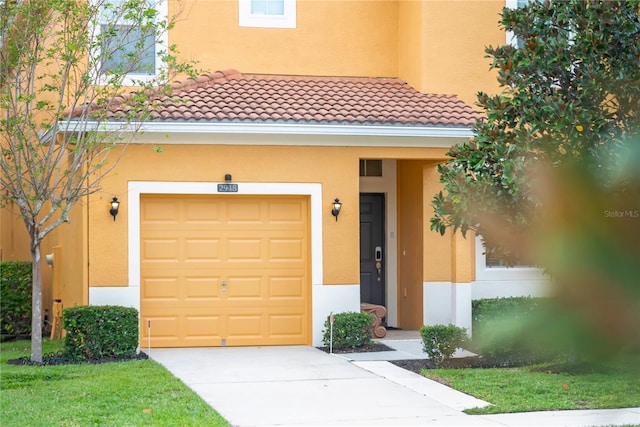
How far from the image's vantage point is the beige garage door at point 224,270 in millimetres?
14336

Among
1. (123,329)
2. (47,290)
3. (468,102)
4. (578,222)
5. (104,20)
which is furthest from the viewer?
(47,290)

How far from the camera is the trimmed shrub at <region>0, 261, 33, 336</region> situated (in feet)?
54.6

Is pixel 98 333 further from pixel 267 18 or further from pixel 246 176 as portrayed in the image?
pixel 267 18

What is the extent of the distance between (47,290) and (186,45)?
19.4 ft

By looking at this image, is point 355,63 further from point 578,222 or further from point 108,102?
point 578,222

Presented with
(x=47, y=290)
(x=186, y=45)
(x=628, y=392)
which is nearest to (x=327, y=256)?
(x=186, y=45)

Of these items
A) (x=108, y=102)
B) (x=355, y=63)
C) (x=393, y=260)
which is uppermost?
(x=355, y=63)

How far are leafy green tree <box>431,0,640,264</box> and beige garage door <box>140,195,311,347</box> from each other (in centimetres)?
650

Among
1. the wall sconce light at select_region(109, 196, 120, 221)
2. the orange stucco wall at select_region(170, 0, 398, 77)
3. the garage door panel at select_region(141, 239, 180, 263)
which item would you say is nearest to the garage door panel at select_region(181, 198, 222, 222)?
the garage door panel at select_region(141, 239, 180, 263)

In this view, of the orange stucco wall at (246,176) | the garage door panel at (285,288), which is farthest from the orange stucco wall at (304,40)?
the garage door panel at (285,288)

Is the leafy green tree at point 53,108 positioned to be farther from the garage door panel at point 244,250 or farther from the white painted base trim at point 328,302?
the white painted base trim at point 328,302

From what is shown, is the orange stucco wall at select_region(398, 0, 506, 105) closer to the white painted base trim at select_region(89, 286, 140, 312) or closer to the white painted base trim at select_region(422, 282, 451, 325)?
the white painted base trim at select_region(422, 282, 451, 325)

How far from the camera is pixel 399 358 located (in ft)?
43.4

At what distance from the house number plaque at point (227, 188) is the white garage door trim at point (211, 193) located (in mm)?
53
